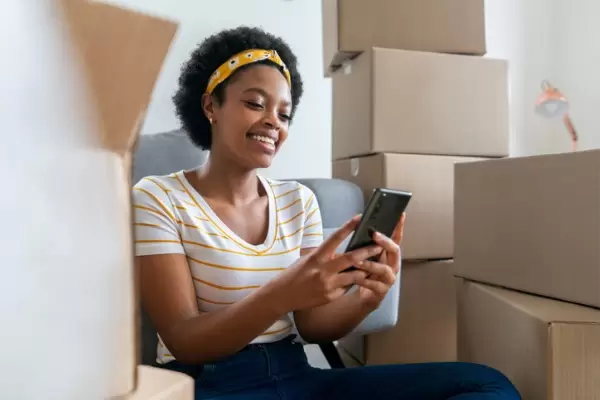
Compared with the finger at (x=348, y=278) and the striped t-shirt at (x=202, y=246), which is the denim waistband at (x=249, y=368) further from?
the finger at (x=348, y=278)

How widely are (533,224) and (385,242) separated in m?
0.28

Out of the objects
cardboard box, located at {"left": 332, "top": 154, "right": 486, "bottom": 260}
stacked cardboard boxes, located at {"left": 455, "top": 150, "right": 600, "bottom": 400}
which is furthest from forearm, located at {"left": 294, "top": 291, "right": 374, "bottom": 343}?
cardboard box, located at {"left": 332, "top": 154, "right": 486, "bottom": 260}

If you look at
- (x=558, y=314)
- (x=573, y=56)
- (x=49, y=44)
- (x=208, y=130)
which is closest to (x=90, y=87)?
(x=49, y=44)

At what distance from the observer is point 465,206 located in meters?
1.07

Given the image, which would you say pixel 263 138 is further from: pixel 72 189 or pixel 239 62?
pixel 72 189

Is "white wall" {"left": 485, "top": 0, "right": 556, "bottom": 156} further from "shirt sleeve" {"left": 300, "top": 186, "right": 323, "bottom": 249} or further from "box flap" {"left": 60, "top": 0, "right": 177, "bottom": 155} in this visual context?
"box flap" {"left": 60, "top": 0, "right": 177, "bottom": 155}

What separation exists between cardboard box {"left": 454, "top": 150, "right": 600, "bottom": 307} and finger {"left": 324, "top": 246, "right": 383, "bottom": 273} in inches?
11.5

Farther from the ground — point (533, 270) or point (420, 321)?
point (533, 270)

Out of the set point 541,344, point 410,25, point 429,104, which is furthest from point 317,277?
point 410,25

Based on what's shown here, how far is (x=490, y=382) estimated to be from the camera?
77cm

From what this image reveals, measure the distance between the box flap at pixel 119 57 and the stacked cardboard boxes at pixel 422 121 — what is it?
3.02ft

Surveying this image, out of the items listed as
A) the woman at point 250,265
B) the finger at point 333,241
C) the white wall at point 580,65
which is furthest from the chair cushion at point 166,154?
the white wall at point 580,65

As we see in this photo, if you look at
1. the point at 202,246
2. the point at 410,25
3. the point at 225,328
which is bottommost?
the point at 225,328

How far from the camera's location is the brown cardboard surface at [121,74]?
0.30 metres
